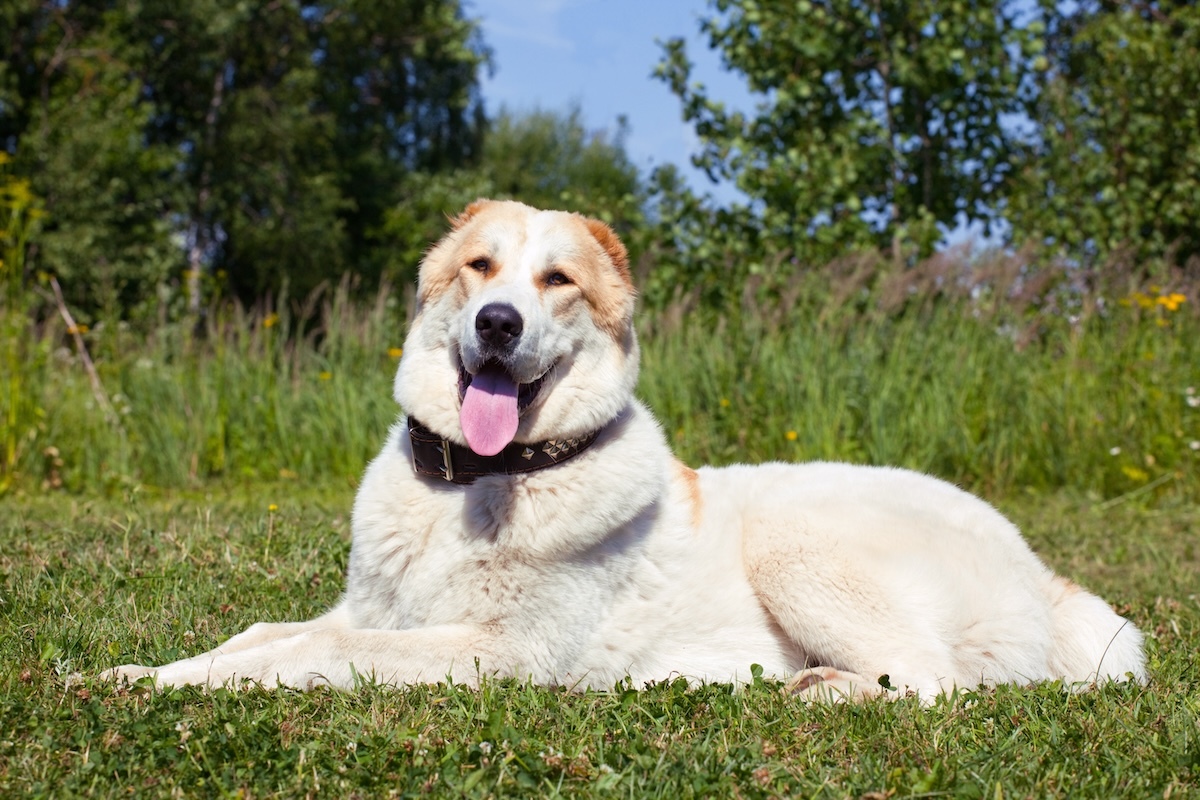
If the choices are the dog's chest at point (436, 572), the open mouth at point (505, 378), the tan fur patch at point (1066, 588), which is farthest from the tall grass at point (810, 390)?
the dog's chest at point (436, 572)

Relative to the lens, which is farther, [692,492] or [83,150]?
[83,150]

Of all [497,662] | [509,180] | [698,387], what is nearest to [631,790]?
[497,662]

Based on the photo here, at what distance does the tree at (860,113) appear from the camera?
10219 mm

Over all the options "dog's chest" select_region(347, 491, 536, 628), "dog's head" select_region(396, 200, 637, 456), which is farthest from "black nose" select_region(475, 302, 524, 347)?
"dog's chest" select_region(347, 491, 536, 628)

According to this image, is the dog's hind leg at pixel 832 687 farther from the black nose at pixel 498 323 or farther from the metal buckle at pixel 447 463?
the black nose at pixel 498 323

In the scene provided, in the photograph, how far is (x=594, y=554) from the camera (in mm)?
3352

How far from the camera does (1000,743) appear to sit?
2.75m

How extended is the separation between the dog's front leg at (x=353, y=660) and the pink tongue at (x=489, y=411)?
0.57 m

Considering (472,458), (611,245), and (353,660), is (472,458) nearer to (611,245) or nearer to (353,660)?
(353,660)

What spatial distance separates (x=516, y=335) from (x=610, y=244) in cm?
71

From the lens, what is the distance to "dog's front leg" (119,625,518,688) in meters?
2.98

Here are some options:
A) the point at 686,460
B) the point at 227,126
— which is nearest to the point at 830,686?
the point at 686,460

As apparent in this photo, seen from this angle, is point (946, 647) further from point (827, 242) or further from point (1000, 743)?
point (827, 242)

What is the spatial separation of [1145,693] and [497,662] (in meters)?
1.94
